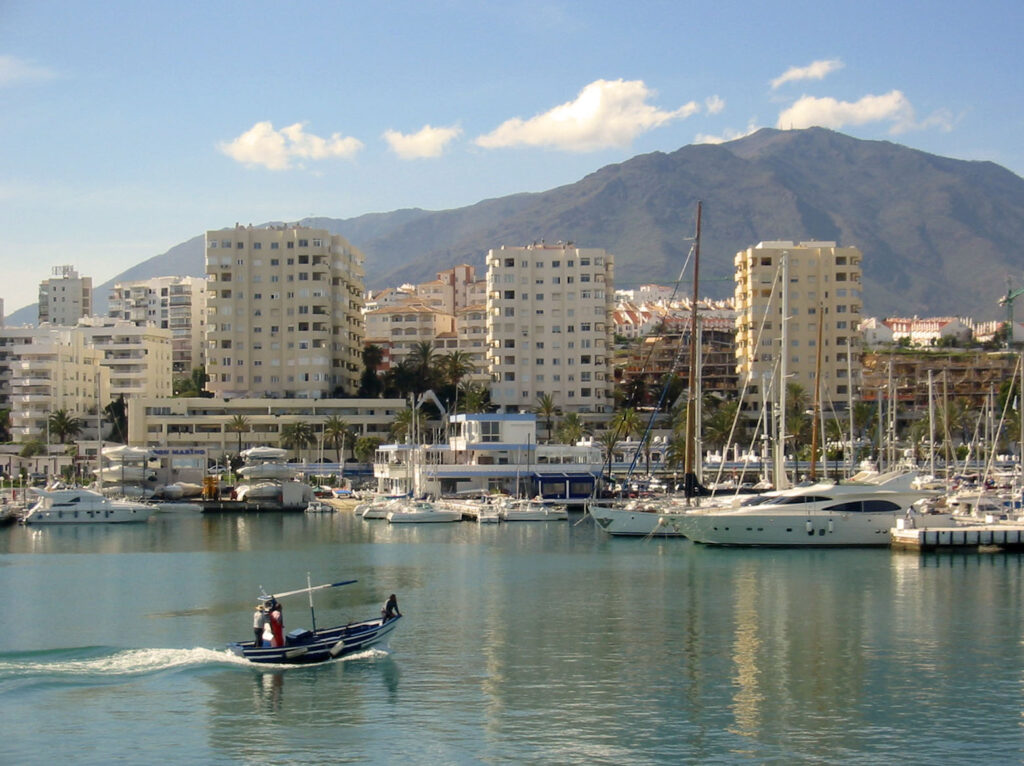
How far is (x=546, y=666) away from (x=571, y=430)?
88915mm

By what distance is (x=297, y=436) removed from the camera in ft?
426

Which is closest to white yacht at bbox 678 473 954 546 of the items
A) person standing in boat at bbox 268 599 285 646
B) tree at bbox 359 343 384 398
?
person standing in boat at bbox 268 599 285 646

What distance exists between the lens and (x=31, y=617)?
46281mm

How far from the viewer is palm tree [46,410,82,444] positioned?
137 m

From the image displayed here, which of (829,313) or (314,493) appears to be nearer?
(314,493)

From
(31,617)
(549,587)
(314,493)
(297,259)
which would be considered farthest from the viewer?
(297,259)

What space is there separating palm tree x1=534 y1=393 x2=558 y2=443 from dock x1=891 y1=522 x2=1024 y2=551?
2704 inches

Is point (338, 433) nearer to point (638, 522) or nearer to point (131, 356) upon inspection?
point (131, 356)

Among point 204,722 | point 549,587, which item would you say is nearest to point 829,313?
point 549,587

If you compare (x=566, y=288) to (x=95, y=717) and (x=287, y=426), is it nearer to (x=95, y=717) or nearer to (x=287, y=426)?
(x=287, y=426)

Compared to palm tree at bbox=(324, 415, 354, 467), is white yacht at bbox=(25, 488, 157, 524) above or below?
below

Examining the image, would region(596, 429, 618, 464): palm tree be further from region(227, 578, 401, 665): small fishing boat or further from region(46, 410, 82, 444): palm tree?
region(227, 578, 401, 665): small fishing boat

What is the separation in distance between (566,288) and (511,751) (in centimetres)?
11423

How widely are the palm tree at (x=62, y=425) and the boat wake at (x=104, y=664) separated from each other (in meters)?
103
